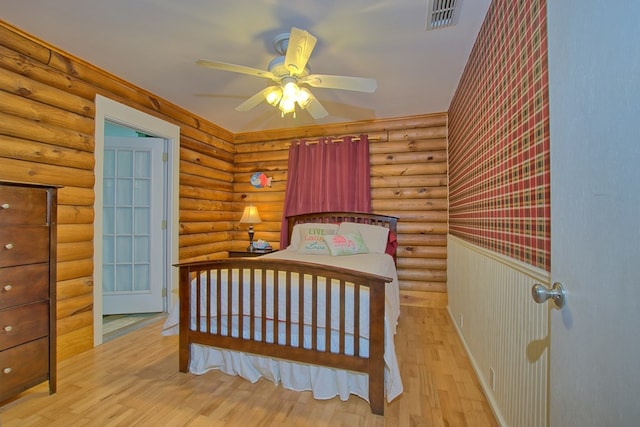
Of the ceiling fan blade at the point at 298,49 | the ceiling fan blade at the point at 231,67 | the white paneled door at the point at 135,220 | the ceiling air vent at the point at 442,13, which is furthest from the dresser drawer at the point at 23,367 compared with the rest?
the ceiling air vent at the point at 442,13

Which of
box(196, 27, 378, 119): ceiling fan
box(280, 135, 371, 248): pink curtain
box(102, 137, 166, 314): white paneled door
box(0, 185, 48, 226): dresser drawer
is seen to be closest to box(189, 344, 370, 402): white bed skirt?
box(0, 185, 48, 226): dresser drawer

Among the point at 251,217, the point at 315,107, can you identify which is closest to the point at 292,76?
the point at 315,107

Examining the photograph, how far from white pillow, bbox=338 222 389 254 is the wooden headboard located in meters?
0.27

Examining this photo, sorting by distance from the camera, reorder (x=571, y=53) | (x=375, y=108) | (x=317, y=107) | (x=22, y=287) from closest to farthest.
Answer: (x=571, y=53)
(x=22, y=287)
(x=317, y=107)
(x=375, y=108)

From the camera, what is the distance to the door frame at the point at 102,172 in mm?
2596

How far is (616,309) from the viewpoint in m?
0.56

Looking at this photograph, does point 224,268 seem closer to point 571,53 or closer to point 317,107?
point 317,107

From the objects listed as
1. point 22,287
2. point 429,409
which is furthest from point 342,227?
point 22,287

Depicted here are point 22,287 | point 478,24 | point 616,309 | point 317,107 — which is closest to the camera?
point 616,309

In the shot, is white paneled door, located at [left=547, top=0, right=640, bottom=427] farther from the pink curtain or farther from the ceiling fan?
the pink curtain

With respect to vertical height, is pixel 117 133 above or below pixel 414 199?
above

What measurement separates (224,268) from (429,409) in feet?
5.22

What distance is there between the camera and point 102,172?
2646 mm

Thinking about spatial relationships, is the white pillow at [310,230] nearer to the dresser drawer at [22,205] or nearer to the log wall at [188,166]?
the log wall at [188,166]
